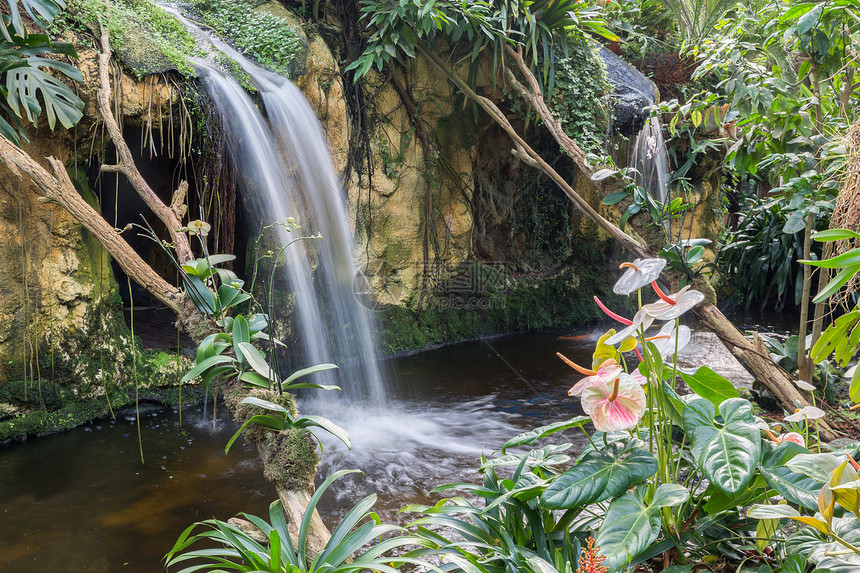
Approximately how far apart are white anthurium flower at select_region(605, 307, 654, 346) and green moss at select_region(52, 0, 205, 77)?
13.6 ft

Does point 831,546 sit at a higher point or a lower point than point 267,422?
lower

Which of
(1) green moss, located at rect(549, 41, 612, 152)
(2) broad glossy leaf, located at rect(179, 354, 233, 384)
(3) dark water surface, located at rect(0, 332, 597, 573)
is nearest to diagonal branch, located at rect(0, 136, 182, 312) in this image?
(2) broad glossy leaf, located at rect(179, 354, 233, 384)

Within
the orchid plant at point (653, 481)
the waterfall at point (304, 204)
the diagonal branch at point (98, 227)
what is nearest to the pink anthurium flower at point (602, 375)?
the orchid plant at point (653, 481)

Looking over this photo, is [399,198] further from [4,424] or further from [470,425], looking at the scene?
[4,424]

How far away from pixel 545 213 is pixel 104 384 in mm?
5504

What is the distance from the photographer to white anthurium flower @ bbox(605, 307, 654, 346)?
139cm

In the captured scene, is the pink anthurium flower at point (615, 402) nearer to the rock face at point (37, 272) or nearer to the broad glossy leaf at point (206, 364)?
the broad glossy leaf at point (206, 364)

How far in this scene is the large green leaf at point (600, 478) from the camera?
1.39 m

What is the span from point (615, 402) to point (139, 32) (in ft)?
15.0

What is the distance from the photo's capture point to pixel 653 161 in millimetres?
7324

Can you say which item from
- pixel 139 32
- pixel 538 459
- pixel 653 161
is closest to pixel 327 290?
pixel 139 32

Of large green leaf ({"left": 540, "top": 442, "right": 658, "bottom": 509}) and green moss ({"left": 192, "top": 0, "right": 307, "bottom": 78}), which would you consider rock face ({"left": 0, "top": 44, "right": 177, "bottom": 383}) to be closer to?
green moss ({"left": 192, "top": 0, "right": 307, "bottom": 78})

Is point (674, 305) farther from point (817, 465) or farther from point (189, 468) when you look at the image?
point (189, 468)

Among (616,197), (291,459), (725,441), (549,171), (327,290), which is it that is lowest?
(291,459)
